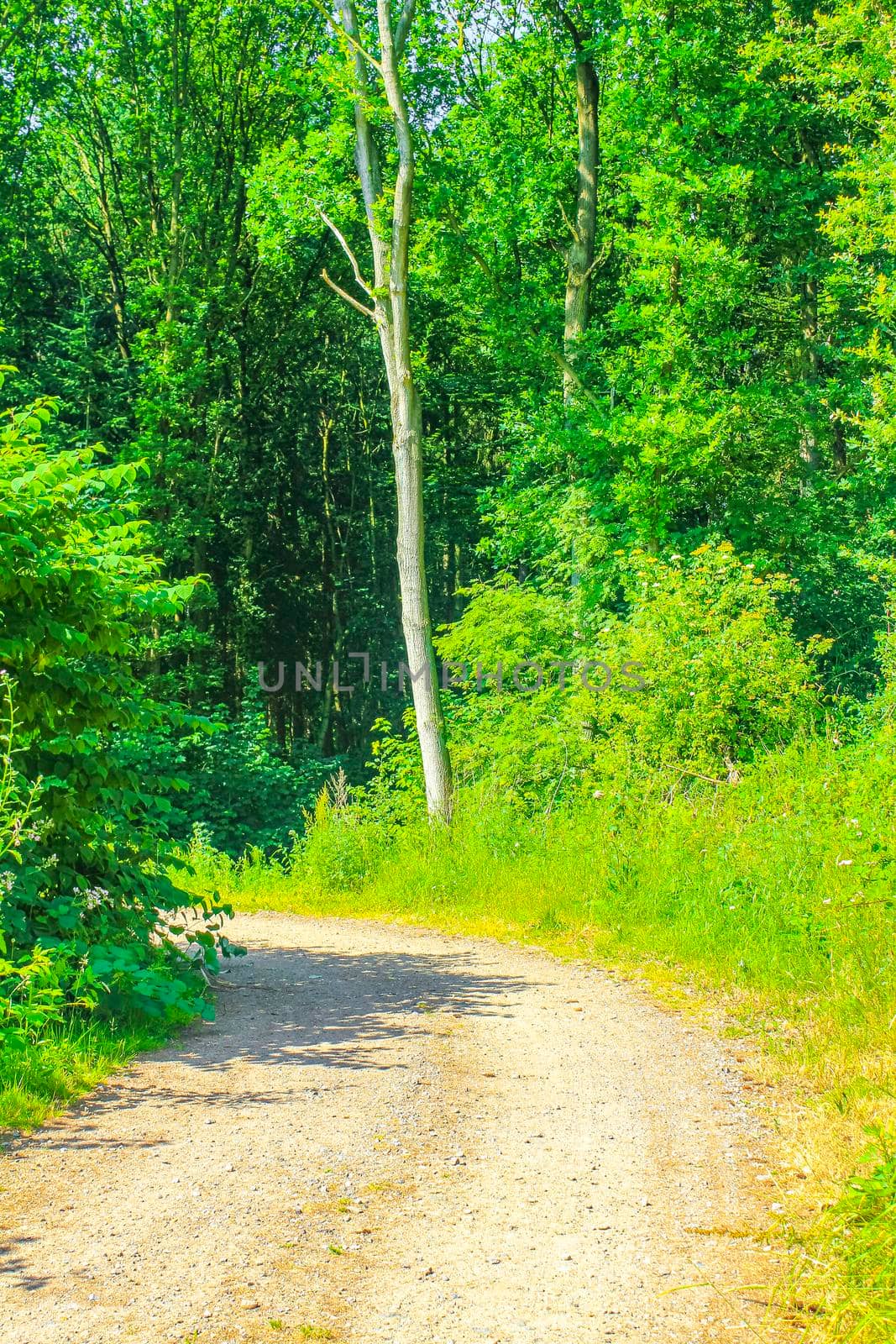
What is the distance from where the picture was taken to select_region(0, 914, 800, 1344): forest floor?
10.7 feet

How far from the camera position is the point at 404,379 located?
14031 millimetres

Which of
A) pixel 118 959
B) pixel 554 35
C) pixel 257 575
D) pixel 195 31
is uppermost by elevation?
pixel 195 31

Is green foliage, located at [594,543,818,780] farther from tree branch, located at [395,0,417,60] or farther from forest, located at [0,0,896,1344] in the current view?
tree branch, located at [395,0,417,60]

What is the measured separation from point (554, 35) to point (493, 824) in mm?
14602

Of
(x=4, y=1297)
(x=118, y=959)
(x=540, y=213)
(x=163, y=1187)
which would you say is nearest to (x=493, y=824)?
(x=118, y=959)

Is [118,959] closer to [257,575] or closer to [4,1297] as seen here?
[4,1297]

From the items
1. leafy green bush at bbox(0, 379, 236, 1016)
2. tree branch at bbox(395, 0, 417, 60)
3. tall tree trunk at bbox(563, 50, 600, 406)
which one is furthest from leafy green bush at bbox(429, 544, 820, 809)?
tree branch at bbox(395, 0, 417, 60)

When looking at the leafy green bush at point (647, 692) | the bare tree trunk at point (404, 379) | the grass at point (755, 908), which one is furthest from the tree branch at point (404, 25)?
the grass at point (755, 908)

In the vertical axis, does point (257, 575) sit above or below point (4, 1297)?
above

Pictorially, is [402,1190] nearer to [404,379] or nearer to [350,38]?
[404,379]

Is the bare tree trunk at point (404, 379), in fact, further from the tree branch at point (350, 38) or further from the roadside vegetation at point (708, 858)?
the roadside vegetation at point (708, 858)

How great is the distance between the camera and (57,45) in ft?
67.9

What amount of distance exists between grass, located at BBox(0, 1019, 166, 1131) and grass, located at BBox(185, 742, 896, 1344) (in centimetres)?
306

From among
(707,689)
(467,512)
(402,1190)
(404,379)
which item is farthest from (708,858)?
(467,512)
